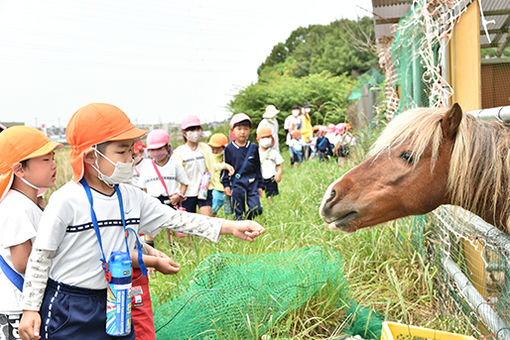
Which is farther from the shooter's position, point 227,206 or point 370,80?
point 370,80

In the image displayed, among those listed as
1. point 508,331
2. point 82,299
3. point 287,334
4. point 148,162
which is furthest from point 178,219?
point 148,162

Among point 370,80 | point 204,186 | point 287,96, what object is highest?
point 370,80

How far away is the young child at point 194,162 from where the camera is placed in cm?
579

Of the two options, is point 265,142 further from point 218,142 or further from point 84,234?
point 84,234

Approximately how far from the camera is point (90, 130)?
1.94m

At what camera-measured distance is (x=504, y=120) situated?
2.00 meters

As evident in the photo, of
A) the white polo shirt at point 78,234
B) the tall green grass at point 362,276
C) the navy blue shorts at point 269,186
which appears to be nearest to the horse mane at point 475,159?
the tall green grass at point 362,276

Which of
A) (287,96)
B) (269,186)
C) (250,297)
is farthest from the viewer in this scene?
(287,96)

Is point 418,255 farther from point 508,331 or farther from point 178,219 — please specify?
point 178,219

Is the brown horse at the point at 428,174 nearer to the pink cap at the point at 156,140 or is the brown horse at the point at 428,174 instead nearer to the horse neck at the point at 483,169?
the horse neck at the point at 483,169

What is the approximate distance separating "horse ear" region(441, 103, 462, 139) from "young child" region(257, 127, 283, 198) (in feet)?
15.5

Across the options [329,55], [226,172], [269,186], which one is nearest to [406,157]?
[226,172]

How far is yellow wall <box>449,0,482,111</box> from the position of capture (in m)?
3.12

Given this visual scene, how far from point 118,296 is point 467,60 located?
298 cm
